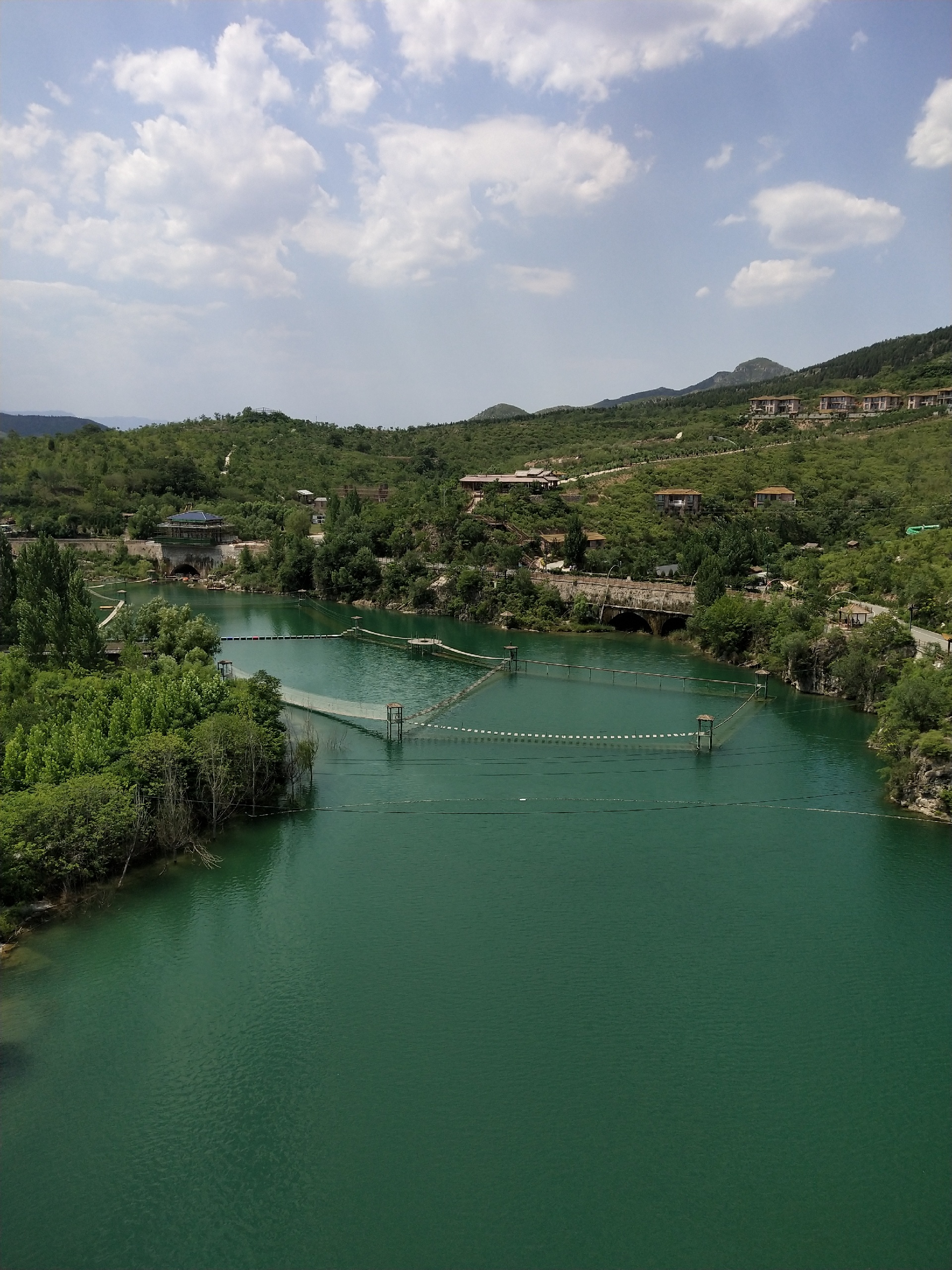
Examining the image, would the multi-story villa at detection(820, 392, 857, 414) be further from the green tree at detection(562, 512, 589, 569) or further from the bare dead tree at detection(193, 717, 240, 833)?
the bare dead tree at detection(193, 717, 240, 833)

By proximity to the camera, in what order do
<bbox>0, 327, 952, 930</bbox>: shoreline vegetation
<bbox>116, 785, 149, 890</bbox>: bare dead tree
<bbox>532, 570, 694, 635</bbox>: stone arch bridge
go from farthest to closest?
<bbox>532, 570, 694, 635</bbox>: stone arch bridge < <bbox>0, 327, 952, 930</bbox>: shoreline vegetation < <bbox>116, 785, 149, 890</bbox>: bare dead tree

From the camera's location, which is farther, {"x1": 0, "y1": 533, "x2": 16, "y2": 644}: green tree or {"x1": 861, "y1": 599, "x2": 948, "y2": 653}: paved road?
{"x1": 0, "y1": 533, "x2": 16, "y2": 644}: green tree

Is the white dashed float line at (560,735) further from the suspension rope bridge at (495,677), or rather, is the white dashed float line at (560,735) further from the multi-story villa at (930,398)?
the multi-story villa at (930,398)

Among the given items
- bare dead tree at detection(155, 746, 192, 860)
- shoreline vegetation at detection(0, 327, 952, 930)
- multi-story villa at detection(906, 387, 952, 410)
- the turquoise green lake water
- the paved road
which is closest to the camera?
the turquoise green lake water

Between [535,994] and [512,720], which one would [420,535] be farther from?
[535,994]

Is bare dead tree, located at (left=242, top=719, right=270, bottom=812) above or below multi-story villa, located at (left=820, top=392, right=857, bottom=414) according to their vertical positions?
below

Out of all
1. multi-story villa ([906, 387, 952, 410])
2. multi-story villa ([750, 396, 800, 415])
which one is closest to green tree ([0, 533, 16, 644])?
multi-story villa ([906, 387, 952, 410])

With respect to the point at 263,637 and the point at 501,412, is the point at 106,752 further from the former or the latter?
the point at 501,412
